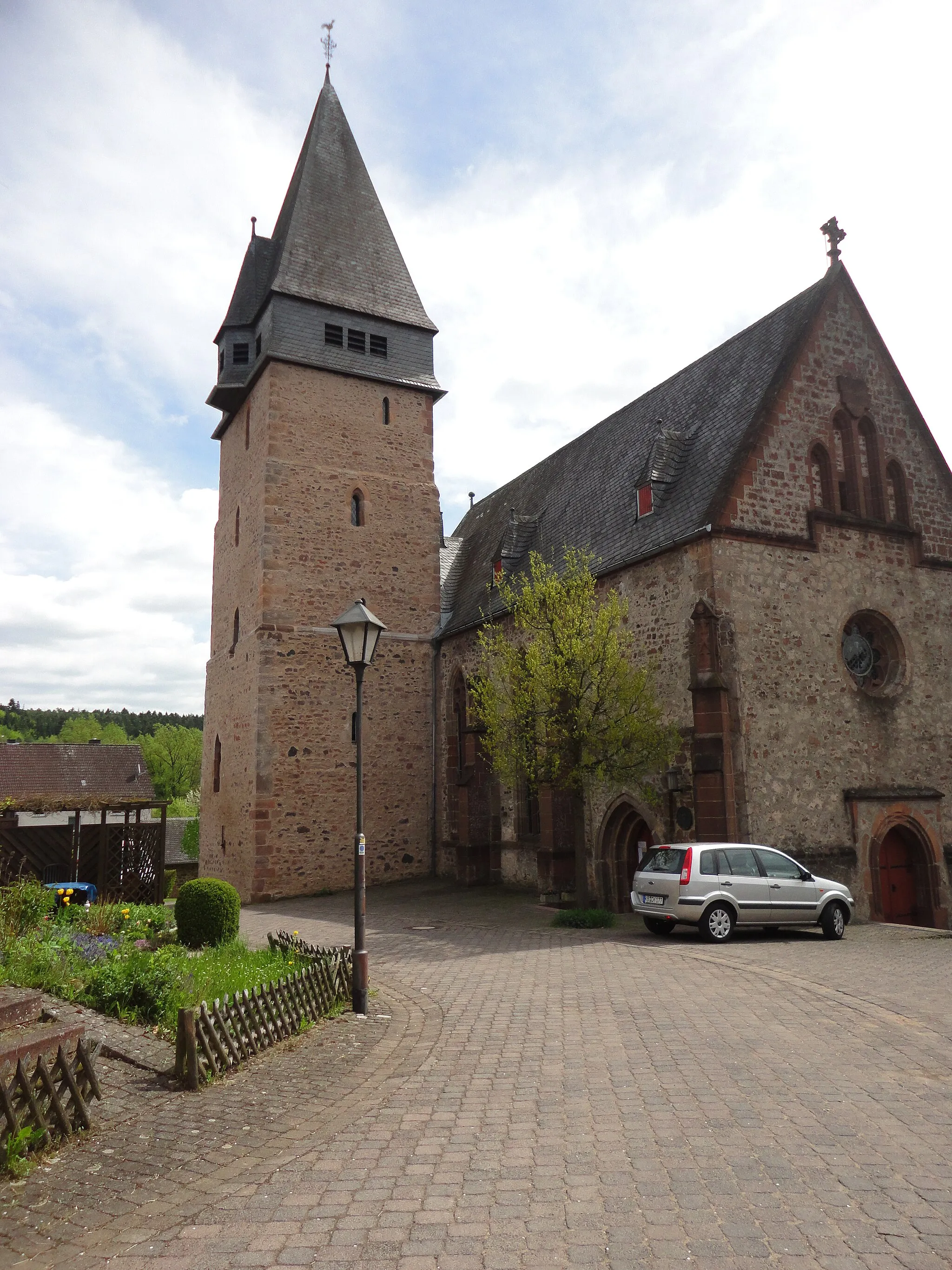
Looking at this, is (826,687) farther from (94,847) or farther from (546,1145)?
(94,847)

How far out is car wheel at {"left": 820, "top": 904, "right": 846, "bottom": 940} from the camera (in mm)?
13750

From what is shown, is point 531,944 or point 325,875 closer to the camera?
point 531,944

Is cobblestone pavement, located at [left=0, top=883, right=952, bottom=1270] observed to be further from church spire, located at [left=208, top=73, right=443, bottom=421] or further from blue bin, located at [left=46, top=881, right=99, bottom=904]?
church spire, located at [left=208, top=73, right=443, bottom=421]

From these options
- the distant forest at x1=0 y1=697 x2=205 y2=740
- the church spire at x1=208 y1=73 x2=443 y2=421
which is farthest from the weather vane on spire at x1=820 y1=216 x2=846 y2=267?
the distant forest at x1=0 y1=697 x2=205 y2=740

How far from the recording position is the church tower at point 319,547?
75.6 ft

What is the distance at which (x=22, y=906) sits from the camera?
10875 millimetres

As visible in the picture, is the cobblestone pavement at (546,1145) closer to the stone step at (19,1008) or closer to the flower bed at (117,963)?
the stone step at (19,1008)

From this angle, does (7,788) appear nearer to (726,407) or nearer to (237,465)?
(237,465)

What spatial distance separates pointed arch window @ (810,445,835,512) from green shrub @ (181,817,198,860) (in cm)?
4540

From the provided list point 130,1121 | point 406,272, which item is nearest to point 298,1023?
point 130,1121

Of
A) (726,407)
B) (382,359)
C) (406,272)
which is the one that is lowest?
(726,407)

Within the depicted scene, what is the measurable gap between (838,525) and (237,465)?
17079mm

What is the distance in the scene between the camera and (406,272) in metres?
28.0

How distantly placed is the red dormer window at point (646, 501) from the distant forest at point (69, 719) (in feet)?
393
